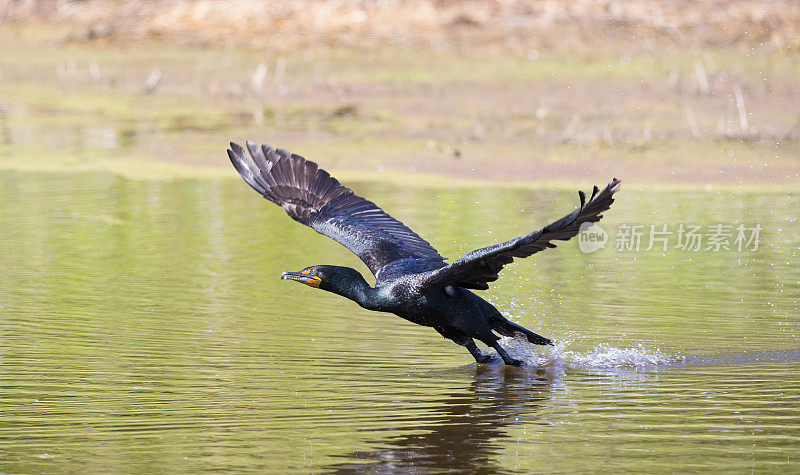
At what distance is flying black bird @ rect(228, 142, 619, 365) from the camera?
6.66 metres

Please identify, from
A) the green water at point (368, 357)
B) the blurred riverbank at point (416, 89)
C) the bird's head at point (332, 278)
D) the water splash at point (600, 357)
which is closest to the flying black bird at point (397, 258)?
the bird's head at point (332, 278)

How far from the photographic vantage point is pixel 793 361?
750cm

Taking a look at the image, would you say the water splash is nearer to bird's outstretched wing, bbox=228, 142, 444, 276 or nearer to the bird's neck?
bird's outstretched wing, bbox=228, 142, 444, 276

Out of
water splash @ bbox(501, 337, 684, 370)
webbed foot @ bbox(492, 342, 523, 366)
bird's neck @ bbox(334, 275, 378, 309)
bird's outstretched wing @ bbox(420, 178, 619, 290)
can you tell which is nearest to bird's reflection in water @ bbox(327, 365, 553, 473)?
webbed foot @ bbox(492, 342, 523, 366)

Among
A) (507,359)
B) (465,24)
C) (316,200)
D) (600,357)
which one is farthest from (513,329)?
(465,24)

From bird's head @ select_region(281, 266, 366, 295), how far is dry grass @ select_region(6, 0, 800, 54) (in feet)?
48.0

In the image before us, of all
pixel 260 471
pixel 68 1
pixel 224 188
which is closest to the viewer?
pixel 260 471

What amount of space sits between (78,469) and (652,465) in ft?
8.10

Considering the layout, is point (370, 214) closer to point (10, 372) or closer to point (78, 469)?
point (10, 372)

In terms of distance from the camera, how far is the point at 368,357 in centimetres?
760

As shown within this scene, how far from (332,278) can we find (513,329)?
1.24 metres

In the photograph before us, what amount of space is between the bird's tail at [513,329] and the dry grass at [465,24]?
45.9 feet

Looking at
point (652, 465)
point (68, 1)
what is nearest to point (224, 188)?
point (652, 465)

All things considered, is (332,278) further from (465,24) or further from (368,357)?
(465,24)
